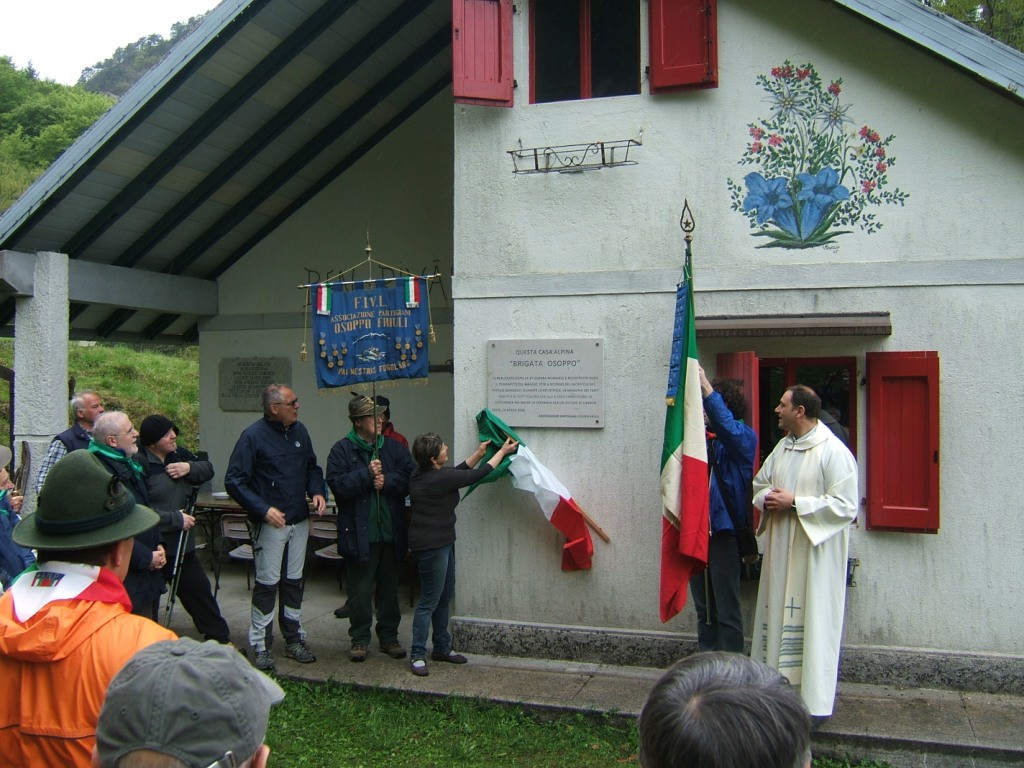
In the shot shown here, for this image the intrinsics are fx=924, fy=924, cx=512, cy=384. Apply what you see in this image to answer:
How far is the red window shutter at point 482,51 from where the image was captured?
6.88 metres

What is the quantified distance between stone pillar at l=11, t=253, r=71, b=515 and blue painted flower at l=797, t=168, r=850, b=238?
621 centimetres

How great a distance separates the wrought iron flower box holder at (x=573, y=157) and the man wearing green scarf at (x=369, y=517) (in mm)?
2158

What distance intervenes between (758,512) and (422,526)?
7.58 feet

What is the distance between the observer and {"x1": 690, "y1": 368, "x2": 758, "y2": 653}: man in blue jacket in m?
5.89

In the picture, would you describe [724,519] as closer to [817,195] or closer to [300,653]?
[817,195]

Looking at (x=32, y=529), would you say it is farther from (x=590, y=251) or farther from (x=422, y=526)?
(x=590, y=251)

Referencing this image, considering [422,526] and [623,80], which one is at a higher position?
Answer: [623,80]

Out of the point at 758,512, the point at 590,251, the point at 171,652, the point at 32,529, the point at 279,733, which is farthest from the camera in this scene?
the point at 590,251

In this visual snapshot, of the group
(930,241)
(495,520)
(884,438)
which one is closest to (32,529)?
(495,520)

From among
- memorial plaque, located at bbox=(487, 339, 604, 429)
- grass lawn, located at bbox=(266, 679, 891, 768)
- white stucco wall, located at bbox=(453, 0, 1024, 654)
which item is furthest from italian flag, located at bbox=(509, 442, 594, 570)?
grass lawn, located at bbox=(266, 679, 891, 768)

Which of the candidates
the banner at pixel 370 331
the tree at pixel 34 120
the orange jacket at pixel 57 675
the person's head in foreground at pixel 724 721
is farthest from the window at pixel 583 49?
the tree at pixel 34 120

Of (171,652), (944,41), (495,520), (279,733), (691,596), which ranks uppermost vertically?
(944,41)

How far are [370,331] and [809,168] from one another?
344 centimetres

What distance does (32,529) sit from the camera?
2514mm
